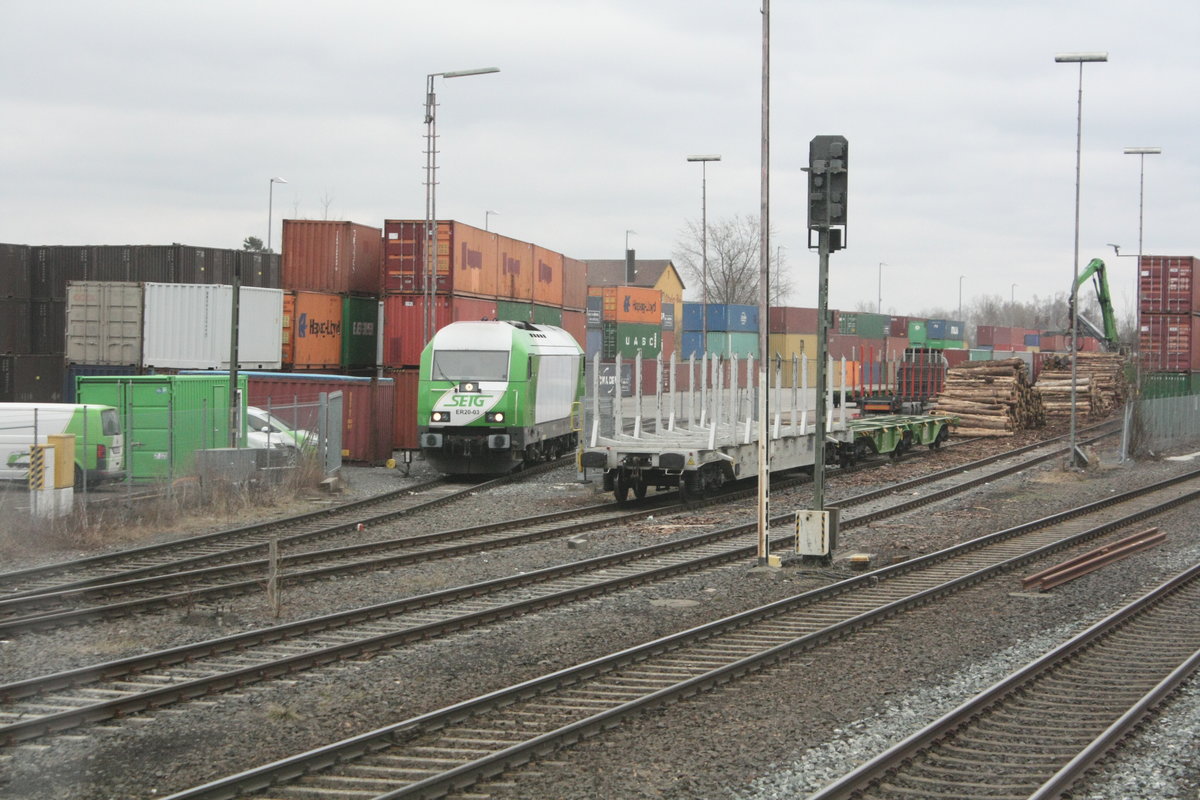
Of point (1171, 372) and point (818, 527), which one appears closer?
point (818, 527)

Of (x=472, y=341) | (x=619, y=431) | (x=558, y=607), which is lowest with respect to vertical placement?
(x=558, y=607)

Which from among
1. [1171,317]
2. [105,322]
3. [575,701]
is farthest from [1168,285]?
[575,701]

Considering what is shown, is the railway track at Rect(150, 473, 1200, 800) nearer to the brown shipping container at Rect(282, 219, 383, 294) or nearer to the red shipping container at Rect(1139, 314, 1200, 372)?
the brown shipping container at Rect(282, 219, 383, 294)

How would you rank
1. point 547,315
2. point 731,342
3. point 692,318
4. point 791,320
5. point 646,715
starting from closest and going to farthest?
point 646,715 < point 547,315 < point 731,342 < point 692,318 < point 791,320

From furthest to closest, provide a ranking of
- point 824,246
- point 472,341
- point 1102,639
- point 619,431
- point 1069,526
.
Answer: point 472,341 < point 619,431 < point 1069,526 < point 824,246 < point 1102,639

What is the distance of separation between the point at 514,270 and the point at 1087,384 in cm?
2297

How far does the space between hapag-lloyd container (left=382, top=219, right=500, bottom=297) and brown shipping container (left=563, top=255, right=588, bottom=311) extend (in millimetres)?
7753

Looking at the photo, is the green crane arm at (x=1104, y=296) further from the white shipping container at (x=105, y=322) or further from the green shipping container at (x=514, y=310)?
the white shipping container at (x=105, y=322)

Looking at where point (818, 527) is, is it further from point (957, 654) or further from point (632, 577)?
point (957, 654)

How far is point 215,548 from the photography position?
657 inches

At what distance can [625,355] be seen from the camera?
5353cm

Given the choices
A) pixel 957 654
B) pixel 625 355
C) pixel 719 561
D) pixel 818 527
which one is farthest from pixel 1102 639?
pixel 625 355

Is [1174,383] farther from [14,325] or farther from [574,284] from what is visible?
[14,325]

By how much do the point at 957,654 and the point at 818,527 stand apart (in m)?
4.50
